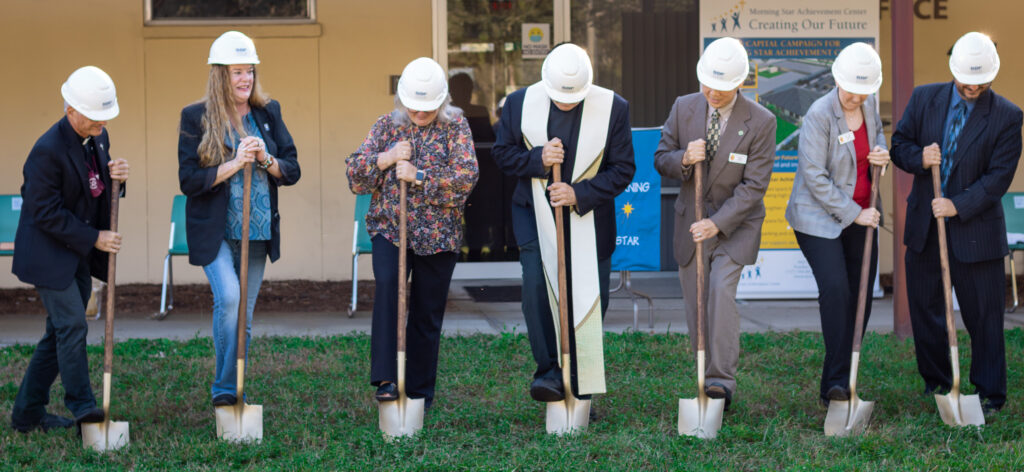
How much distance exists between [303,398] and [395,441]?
1.11 metres

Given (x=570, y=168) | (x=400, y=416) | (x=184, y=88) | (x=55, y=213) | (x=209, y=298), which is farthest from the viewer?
(x=184, y=88)

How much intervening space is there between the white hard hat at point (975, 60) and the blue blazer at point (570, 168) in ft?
5.06

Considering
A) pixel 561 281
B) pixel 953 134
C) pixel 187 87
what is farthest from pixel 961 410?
pixel 187 87

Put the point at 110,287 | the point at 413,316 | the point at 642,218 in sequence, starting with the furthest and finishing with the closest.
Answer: the point at 642,218, the point at 413,316, the point at 110,287

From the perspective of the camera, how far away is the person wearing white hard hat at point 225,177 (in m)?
4.95

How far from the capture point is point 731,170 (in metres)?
5.25

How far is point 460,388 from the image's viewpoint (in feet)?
19.4

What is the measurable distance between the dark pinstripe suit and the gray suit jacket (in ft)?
2.51

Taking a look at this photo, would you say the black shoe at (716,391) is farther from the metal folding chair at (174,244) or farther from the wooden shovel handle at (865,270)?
the metal folding chair at (174,244)

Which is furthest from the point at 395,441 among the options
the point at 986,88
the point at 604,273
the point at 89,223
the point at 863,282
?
the point at 986,88

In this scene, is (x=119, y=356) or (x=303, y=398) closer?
(x=303, y=398)

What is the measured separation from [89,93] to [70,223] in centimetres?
55

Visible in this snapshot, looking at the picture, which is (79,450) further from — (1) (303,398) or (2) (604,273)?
(2) (604,273)

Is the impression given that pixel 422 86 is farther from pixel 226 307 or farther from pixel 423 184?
pixel 226 307
